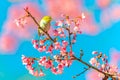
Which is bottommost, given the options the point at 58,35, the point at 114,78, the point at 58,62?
the point at 114,78

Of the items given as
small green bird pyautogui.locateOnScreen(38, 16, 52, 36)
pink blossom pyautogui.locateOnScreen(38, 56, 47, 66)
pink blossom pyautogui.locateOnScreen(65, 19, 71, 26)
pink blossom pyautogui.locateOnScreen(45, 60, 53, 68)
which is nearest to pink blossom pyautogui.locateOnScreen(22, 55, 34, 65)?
pink blossom pyautogui.locateOnScreen(38, 56, 47, 66)

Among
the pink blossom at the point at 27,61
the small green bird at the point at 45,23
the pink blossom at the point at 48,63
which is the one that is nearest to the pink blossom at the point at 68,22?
the small green bird at the point at 45,23

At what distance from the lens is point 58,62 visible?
10188mm

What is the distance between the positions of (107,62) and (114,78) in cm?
93

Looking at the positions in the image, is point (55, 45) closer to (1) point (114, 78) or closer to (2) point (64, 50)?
(2) point (64, 50)

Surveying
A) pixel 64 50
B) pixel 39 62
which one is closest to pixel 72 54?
pixel 64 50

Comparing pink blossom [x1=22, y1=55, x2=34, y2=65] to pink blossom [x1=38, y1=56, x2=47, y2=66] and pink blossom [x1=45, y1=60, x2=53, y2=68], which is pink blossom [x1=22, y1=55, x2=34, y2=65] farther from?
pink blossom [x1=45, y1=60, x2=53, y2=68]

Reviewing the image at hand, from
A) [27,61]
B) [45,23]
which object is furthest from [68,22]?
[27,61]

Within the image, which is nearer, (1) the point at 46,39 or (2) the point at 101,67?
(1) the point at 46,39

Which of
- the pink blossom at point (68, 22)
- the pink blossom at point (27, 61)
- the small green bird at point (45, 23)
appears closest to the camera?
the pink blossom at point (68, 22)

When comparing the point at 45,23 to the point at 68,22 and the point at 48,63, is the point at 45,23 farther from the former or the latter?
the point at 48,63

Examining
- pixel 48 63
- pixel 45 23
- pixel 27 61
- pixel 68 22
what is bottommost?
pixel 48 63

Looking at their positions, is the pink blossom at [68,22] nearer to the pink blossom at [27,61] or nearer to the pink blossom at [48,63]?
the pink blossom at [48,63]

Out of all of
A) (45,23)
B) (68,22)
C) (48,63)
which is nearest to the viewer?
(68,22)
